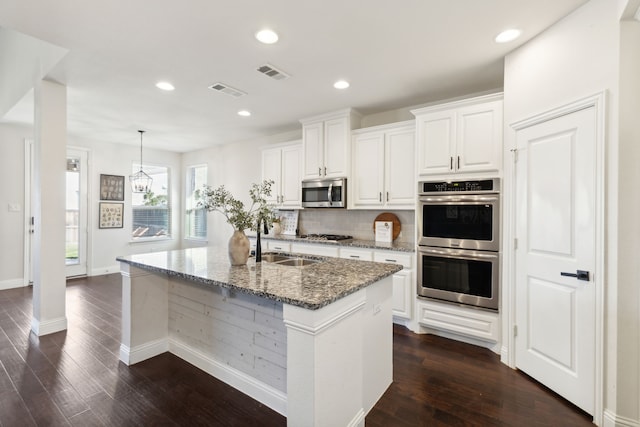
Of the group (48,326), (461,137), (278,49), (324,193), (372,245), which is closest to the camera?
(278,49)

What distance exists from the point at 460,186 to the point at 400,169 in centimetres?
81

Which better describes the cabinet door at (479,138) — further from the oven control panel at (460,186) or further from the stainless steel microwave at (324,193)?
the stainless steel microwave at (324,193)

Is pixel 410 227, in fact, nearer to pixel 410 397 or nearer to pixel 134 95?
pixel 410 397

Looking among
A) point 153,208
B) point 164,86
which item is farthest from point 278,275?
point 153,208

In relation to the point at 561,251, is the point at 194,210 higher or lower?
higher

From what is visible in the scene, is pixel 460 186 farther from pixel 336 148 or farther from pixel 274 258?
pixel 274 258

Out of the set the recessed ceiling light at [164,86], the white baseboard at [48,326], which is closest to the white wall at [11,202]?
the white baseboard at [48,326]

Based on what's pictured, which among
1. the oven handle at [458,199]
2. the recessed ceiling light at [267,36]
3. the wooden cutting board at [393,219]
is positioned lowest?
the wooden cutting board at [393,219]

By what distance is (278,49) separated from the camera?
2539 mm

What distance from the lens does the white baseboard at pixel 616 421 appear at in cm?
174

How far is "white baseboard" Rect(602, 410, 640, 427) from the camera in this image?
1.74 metres

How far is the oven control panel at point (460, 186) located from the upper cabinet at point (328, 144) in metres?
1.13

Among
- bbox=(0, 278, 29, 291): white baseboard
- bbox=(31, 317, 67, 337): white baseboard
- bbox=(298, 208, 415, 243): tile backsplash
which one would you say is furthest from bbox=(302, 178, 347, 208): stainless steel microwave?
→ bbox=(0, 278, 29, 291): white baseboard

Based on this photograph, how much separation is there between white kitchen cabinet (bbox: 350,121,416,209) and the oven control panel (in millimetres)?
297
